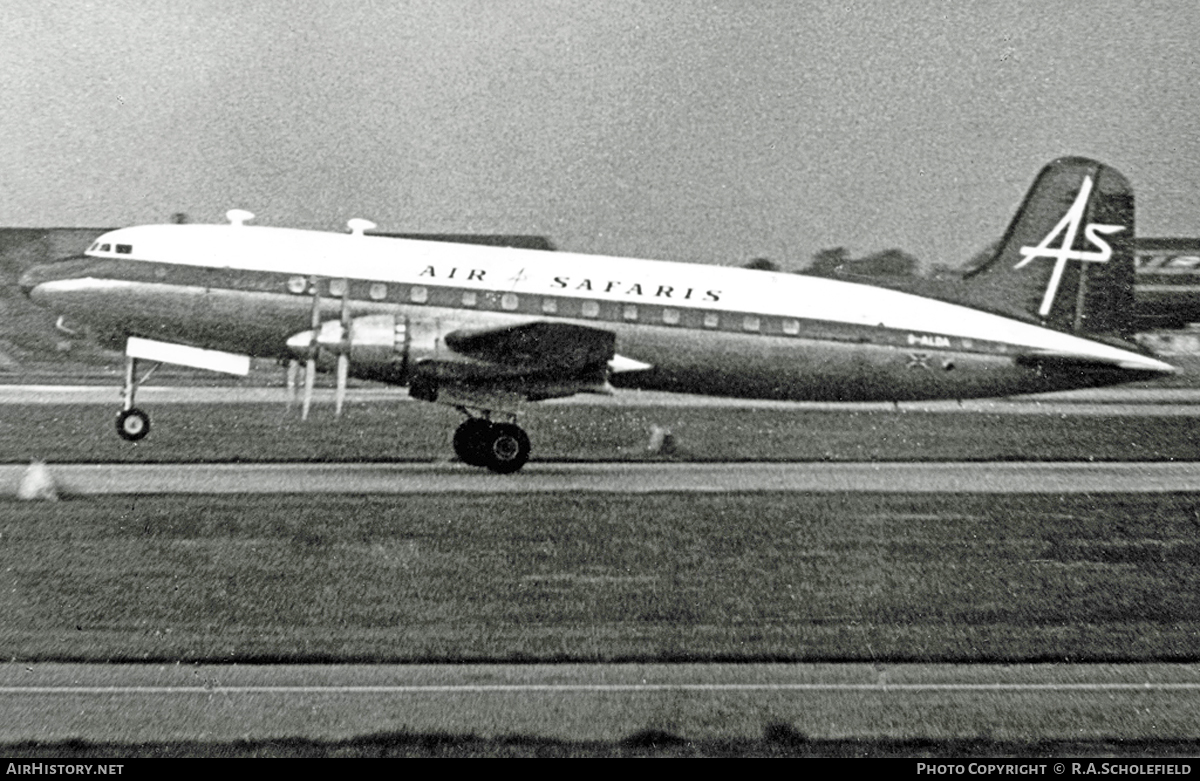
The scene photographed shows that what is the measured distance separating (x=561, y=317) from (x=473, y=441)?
123 inches

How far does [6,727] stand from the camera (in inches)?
379

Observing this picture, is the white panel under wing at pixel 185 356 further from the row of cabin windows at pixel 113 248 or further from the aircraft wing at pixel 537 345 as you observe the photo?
the aircraft wing at pixel 537 345

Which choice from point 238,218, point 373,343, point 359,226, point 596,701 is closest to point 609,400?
point 373,343

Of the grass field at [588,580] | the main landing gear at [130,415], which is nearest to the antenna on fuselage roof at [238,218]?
the main landing gear at [130,415]

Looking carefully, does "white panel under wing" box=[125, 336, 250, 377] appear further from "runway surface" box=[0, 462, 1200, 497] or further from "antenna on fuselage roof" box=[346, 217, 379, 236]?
"antenna on fuselage roof" box=[346, 217, 379, 236]

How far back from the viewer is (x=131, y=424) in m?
21.8

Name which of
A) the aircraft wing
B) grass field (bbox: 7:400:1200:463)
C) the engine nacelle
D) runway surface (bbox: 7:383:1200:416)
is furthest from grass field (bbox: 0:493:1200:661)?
runway surface (bbox: 7:383:1200:416)

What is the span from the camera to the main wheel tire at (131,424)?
21.6m

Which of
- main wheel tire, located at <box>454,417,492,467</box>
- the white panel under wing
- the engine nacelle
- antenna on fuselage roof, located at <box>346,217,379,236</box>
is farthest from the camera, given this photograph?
main wheel tire, located at <box>454,417,492,467</box>

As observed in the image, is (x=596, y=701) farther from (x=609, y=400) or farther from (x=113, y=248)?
(x=609, y=400)

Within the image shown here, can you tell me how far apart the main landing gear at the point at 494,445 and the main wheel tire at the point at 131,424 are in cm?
640

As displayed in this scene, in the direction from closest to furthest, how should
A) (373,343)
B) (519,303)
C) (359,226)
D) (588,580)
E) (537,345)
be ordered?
(588,580), (373,343), (537,345), (359,226), (519,303)

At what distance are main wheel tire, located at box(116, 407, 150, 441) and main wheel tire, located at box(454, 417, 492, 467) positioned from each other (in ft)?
20.8

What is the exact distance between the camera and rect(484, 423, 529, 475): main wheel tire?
2164cm
